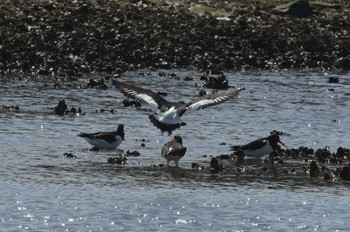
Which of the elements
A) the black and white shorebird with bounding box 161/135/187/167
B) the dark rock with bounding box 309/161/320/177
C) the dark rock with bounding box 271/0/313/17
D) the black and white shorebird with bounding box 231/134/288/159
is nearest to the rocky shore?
the dark rock with bounding box 271/0/313/17

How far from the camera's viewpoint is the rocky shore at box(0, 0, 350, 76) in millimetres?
44594

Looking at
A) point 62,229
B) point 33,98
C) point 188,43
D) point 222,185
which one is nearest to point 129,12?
point 188,43

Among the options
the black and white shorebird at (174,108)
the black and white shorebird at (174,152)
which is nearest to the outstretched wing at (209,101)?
the black and white shorebird at (174,108)

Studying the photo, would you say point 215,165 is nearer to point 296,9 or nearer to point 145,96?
point 145,96

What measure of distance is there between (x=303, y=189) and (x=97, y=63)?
20.3m

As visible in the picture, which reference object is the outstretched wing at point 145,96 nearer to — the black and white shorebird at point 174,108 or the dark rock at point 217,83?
the black and white shorebird at point 174,108

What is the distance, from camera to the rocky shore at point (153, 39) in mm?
44594

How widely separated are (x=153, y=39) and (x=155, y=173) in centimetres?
2134

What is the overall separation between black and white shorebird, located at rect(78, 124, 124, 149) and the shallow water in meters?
0.25

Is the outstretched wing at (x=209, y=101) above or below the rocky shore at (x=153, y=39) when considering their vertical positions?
below

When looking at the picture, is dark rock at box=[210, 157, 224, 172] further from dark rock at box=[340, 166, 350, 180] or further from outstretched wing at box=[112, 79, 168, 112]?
dark rock at box=[340, 166, 350, 180]

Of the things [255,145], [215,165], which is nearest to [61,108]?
[255,145]

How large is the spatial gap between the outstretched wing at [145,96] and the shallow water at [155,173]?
126 cm

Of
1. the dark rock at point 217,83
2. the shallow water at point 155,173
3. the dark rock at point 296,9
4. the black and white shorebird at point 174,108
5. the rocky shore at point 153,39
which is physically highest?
the dark rock at point 296,9
